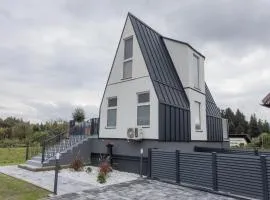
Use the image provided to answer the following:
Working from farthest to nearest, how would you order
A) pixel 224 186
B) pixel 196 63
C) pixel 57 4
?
1. pixel 196 63
2. pixel 57 4
3. pixel 224 186

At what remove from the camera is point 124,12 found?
13.5 m

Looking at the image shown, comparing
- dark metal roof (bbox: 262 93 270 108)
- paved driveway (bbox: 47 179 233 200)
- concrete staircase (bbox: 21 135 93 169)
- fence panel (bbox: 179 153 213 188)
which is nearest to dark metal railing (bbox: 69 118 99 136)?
concrete staircase (bbox: 21 135 93 169)

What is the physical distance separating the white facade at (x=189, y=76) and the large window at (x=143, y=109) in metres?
2.80

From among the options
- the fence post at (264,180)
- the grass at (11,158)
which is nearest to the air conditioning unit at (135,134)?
the fence post at (264,180)

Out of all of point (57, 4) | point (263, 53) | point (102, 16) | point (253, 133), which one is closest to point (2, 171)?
point (57, 4)

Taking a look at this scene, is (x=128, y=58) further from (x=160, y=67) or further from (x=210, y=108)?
(x=210, y=108)

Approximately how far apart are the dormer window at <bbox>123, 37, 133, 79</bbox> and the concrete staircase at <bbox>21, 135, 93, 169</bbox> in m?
4.05

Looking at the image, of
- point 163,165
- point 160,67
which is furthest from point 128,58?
point 163,165

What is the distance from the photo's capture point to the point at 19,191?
7344 mm

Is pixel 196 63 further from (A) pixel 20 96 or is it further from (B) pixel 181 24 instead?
(A) pixel 20 96

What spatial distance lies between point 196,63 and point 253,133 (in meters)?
60.3

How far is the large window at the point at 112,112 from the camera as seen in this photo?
12.8 m

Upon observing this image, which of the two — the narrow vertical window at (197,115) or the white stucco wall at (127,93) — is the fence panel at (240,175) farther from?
the narrow vertical window at (197,115)

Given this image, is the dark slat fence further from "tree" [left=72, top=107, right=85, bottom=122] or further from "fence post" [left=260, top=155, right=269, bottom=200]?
"tree" [left=72, top=107, right=85, bottom=122]
